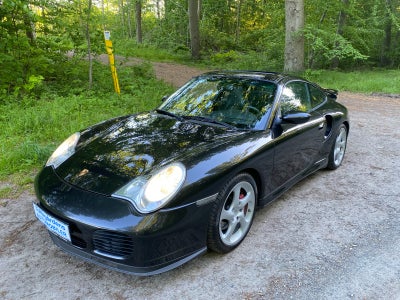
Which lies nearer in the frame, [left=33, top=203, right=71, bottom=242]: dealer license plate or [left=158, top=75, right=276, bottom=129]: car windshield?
[left=33, top=203, right=71, bottom=242]: dealer license plate

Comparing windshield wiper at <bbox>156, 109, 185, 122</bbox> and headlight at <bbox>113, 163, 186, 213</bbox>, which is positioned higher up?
windshield wiper at <bbox>156, 109, 185, 122</bbox>

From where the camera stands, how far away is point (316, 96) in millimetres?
4418

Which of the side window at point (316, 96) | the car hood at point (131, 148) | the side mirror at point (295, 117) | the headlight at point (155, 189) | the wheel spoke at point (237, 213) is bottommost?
the wheel spoke at point (237, 213)

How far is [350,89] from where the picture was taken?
36.7 ft

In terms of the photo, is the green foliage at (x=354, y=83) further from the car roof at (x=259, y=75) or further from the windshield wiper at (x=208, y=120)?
the windshield wiper at (x=208, y=120)

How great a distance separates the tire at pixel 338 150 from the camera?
4590 millimetres

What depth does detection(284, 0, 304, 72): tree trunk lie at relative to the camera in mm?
11273

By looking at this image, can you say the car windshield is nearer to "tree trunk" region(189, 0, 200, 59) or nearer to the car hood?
the car hood

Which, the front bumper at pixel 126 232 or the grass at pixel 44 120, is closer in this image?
the front bumper at pixel 126 232

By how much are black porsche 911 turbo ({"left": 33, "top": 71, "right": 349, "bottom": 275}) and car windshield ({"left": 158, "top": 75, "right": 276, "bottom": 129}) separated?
11 millimetres

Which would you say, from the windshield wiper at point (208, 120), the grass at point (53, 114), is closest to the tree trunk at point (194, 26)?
the grass at point (53, 114)

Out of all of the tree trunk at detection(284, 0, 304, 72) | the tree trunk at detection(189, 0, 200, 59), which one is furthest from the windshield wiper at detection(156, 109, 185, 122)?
the tree trunk at detection(189, 0, 200, 59)

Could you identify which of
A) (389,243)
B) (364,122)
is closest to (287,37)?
(364,122)

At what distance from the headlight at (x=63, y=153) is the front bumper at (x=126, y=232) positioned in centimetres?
54
